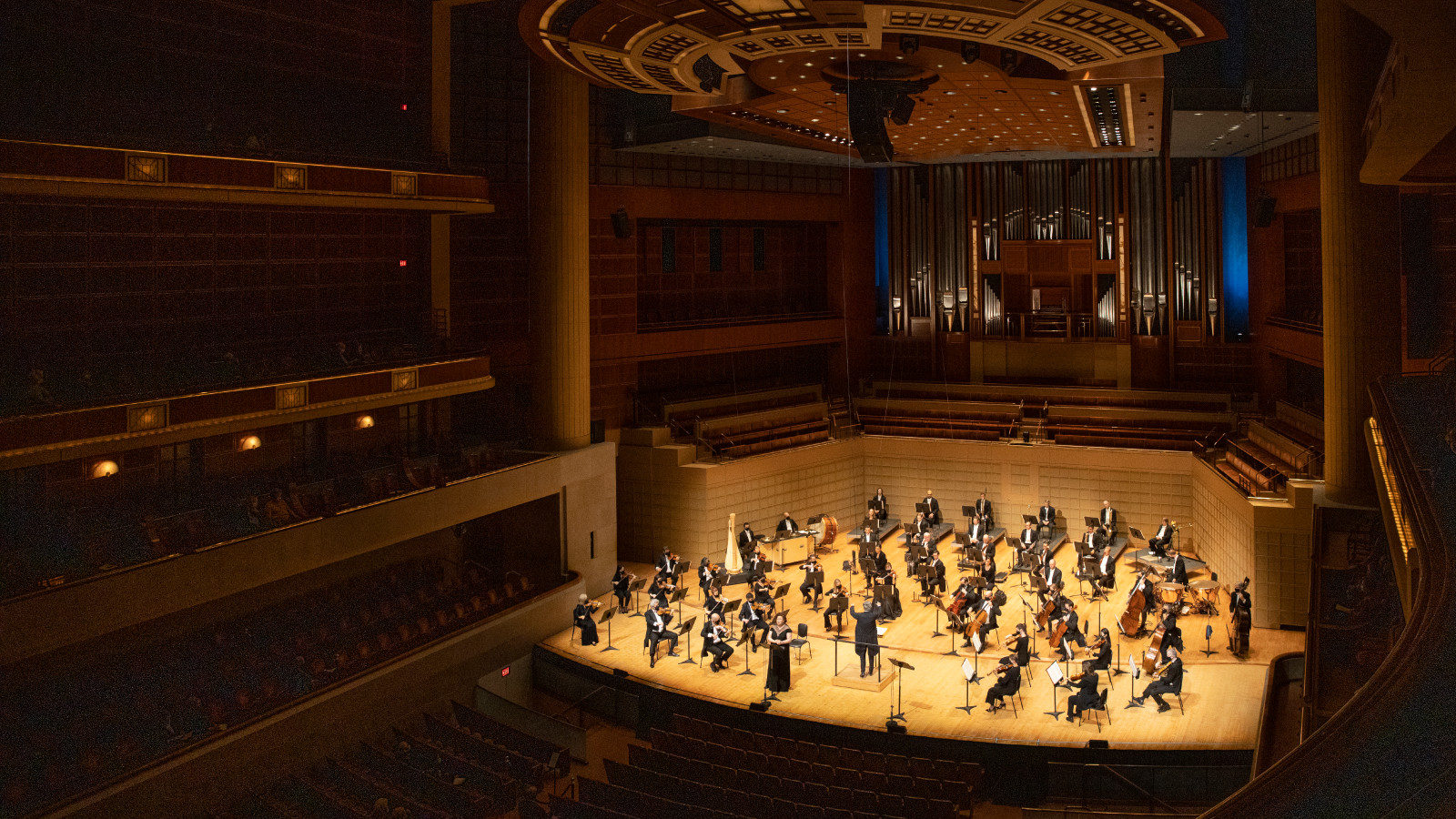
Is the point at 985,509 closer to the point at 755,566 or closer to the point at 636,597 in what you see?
the point at 755,566

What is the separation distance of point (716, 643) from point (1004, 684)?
3.39 meters

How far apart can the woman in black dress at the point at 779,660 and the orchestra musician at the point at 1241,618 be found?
5450mm

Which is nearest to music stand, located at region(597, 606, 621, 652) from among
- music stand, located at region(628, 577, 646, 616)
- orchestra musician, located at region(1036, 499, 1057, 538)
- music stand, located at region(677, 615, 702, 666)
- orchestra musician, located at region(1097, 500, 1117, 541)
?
music stand, located at region(628, 577, 646, 616)

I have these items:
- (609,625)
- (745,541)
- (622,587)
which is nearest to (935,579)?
(745,541)

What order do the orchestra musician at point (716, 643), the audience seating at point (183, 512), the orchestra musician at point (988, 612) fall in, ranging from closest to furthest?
the audience seating at point (183, 512) < the orchestra musician at point (988, 612) < the orchestra musician at point (716, 643)

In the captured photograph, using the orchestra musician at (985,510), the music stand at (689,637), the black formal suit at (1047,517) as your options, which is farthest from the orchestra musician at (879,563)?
the black formal suit at (1047,517)

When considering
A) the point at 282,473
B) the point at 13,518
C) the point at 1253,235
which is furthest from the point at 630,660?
the point at 1253,235

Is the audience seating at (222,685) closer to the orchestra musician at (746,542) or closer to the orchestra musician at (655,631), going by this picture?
the orchestra musician at (655,631)

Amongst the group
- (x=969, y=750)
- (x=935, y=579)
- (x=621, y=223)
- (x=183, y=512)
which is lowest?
(x=969, y=750)

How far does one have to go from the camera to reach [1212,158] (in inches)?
739

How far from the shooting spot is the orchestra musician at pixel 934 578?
14.4m

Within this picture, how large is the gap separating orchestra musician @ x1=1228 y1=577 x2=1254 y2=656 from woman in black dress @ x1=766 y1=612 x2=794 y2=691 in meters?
5.45

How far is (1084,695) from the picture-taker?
1080 cm

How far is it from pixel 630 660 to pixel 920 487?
8.26m
